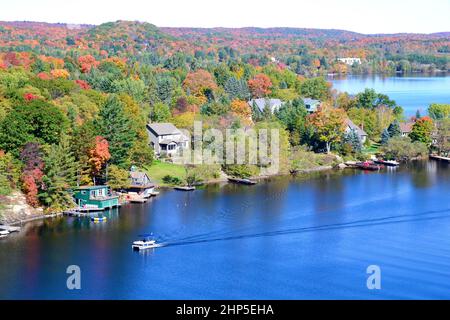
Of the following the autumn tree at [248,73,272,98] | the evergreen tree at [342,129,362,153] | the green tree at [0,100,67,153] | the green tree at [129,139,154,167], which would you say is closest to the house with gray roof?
the evergreen tree at [342,129,362,153]

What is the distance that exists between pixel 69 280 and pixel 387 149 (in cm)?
2414

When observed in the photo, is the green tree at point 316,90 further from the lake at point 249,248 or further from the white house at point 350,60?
the white house at point 350,60

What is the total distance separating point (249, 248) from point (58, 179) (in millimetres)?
8719

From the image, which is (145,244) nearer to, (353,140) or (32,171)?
(32,171)

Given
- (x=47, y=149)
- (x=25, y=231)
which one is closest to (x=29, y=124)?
(x=47, y=149)

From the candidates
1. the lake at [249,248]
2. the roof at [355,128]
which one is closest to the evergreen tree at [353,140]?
the roof at [355,128]

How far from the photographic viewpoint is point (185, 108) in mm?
45250

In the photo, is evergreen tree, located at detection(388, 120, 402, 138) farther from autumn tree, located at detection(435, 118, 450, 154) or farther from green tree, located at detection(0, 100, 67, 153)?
green tree, located at detection(0, 100, 67, 153)

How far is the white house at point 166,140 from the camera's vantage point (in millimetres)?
37375

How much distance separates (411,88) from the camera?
77.6 m

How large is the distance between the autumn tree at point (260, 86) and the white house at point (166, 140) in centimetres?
1750

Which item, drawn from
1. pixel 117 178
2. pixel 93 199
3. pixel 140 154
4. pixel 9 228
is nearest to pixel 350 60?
pixel 140 154

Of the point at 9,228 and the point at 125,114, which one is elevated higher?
the point at 125,114

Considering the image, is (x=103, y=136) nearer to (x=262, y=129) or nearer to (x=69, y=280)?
(x=262, y=129)
